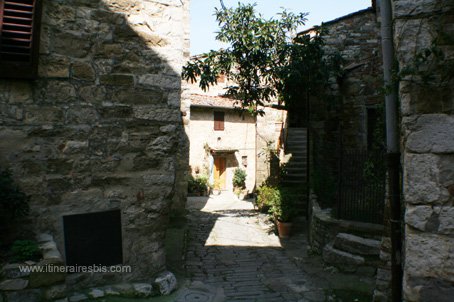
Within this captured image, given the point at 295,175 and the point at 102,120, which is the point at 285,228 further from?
the point at 102,120

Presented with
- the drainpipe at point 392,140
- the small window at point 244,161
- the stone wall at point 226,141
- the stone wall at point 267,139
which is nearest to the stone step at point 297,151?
the stone wall at point 267,139

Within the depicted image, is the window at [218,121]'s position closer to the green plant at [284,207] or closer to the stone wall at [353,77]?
the stone wall at [353,77]

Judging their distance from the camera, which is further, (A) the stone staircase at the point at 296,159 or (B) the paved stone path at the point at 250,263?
(A) the stone staircase at the point at 296,159

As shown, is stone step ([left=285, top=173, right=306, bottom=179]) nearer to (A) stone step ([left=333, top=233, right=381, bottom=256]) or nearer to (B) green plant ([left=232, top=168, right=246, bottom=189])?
(A) stone step ([left=333, top=233, right=381, bottom=256])

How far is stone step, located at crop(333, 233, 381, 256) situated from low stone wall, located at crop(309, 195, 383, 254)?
0.40ft

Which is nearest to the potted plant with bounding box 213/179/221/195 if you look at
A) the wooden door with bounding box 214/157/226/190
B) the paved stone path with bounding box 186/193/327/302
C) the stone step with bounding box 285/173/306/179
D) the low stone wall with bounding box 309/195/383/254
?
the wooden door with bounding box 214/157/226/190

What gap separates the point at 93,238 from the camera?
13.1ft

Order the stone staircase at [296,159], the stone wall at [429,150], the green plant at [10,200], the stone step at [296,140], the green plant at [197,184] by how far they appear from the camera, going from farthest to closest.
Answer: the green plant at [197,184] < the stone step at [296,140] < the stone staircase at [296,159] < the green plant at [10,200] < the stone wall at [429,150]

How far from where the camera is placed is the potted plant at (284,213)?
840cm

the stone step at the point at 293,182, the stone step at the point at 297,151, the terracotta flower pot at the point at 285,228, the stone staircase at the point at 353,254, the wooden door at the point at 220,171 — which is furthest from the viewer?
the wooden door at the point at 220,171

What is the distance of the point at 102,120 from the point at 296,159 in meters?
10.7

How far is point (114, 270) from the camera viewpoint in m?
4.10

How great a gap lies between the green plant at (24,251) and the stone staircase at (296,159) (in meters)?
9.30

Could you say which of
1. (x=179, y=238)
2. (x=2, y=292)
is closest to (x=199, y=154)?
(x=179, y=238)
